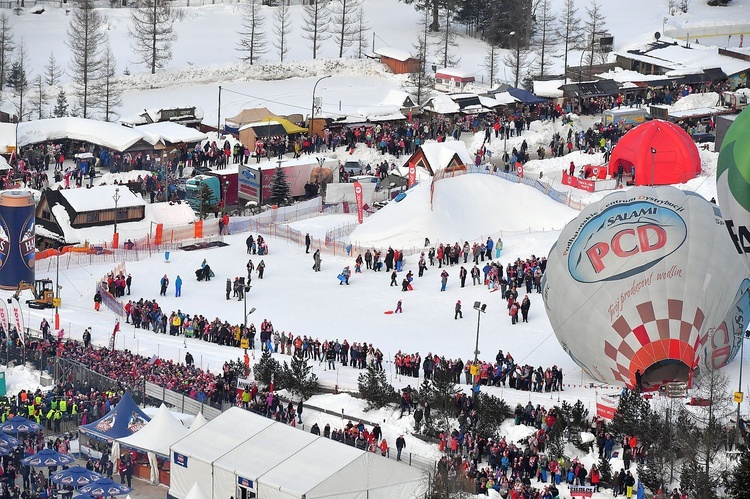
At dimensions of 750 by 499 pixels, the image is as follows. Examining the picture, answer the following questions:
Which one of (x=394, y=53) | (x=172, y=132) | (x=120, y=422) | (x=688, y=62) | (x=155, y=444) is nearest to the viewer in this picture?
(x=155, y=444)

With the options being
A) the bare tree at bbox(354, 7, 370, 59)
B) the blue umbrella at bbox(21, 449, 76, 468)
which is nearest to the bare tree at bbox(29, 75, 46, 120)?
the bare tree at bbox(354, 7, 370, 59)

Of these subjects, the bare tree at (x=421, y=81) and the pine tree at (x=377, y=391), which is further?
the bare tree at (x=421, y=81)

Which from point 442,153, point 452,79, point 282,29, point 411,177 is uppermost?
point 282,29

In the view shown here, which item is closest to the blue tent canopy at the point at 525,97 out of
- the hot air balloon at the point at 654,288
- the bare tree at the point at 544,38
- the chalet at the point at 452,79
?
the chalet at the point at 452,79

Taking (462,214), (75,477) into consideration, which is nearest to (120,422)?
(75,477)

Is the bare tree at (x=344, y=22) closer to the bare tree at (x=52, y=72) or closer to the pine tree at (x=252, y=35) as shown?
the pine tree at (x=252, y=35)

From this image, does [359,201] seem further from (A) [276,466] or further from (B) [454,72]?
(B) [454,72]

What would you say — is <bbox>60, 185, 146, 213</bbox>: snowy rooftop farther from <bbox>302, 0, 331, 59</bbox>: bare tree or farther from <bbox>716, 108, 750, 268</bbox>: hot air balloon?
<bbox>302, 0, 331, 59</bbox>: bare tree
